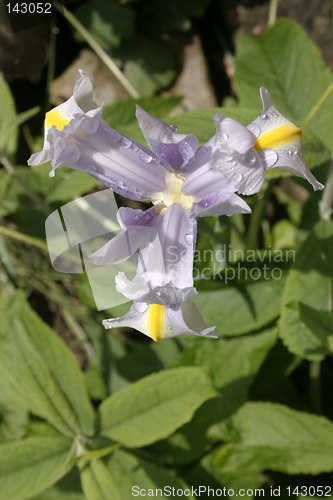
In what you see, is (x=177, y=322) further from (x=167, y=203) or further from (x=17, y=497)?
(x=17, y=497)

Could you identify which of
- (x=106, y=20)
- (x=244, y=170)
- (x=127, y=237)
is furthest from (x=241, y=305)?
(x=106, y=20)

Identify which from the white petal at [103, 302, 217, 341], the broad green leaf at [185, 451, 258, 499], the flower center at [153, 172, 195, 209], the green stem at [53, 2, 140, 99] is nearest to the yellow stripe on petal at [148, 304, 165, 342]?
the white petal at [103, 302, 217, 341]

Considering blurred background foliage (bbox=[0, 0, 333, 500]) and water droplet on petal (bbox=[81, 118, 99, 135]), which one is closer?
water droplet on petal (bbox=[81, 118, 99, 135])

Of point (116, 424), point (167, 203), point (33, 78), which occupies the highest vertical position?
point (33, 78)

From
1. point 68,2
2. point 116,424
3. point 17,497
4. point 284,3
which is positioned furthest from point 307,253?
point 68,2

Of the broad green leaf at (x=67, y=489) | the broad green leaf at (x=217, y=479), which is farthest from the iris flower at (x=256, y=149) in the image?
the broad green leaf at (x=67, y=489)

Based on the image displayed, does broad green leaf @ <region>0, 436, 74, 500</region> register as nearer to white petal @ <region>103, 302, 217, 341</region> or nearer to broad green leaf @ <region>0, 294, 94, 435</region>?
broad green leaf @ <region>0, 294, 94, 435</region>
